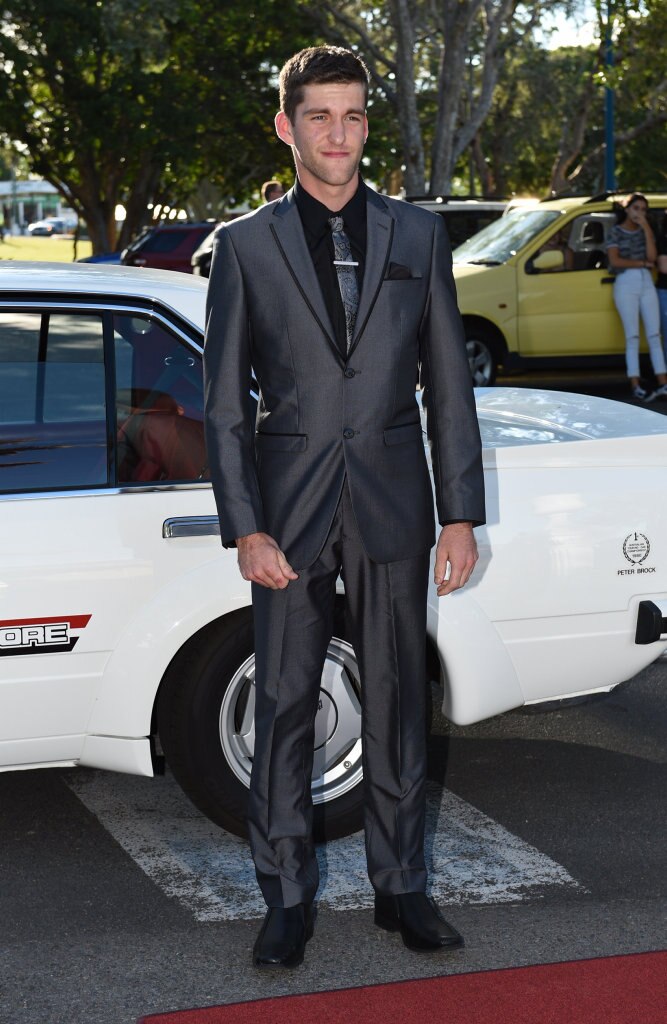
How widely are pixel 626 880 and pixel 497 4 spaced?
27720 millimetres

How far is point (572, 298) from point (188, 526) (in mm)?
11032

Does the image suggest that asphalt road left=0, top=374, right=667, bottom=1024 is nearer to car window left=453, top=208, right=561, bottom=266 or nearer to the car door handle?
the car door handle

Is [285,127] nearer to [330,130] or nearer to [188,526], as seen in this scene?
[330,130]

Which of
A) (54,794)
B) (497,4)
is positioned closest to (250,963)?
(54,794)

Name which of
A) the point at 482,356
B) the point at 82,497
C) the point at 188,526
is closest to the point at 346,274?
the point at 188,526

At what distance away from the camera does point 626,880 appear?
4.12 metres

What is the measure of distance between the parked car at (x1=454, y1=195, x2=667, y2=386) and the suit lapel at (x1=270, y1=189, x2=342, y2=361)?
11.1 metres

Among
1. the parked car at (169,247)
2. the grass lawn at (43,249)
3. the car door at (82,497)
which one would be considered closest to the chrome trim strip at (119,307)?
the car door at (82,497)

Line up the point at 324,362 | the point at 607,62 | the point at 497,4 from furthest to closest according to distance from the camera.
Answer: the point at 497,4
the point at 607,62
the point at 324,362

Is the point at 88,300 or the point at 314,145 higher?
the point at 314,145

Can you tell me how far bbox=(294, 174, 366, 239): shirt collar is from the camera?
339cm

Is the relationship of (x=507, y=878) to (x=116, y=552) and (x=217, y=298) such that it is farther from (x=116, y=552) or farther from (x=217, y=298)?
(x=217, y=298)

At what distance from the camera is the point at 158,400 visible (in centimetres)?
417

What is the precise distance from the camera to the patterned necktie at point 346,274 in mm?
3355
